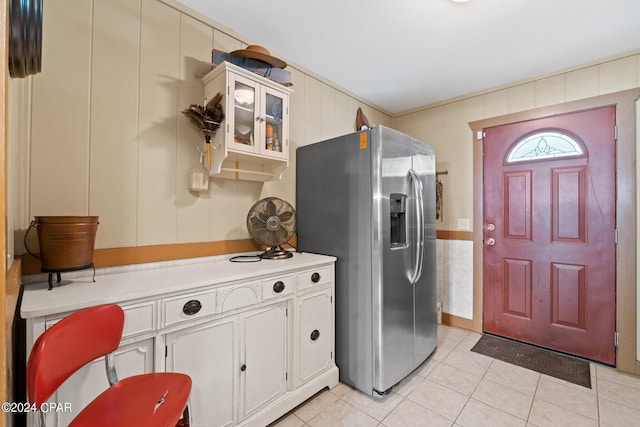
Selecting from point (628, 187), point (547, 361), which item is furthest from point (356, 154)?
point (547, 361)

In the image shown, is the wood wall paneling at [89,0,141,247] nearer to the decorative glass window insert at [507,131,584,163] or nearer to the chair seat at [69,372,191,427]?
the chair seat at [69,372,191,427]

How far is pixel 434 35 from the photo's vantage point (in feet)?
6.53

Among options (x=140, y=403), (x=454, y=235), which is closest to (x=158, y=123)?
(x=140, y=403)

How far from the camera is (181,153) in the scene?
173cm

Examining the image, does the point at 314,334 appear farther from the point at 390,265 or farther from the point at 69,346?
the point at 69,346

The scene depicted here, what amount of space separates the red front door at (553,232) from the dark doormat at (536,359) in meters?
0.09

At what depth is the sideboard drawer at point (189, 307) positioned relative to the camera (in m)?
1.20

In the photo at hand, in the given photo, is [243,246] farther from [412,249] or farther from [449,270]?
[449,270]

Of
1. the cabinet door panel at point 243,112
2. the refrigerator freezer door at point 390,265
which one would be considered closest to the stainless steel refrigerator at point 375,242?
the refrigerator freezer door at point 390,265

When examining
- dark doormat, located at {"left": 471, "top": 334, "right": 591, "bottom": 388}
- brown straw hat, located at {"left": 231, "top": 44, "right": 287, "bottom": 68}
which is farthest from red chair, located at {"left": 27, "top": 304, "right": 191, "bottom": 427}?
dark doormat, located at {"left": 471, "top": 334, "right": 591, "bottom": 388}

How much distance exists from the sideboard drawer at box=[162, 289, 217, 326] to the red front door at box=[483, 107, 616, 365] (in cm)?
265

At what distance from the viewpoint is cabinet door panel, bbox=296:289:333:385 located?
1.75 m

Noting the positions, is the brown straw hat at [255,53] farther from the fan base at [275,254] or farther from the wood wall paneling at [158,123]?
the fan base at [275,254]

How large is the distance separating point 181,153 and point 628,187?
323cm
